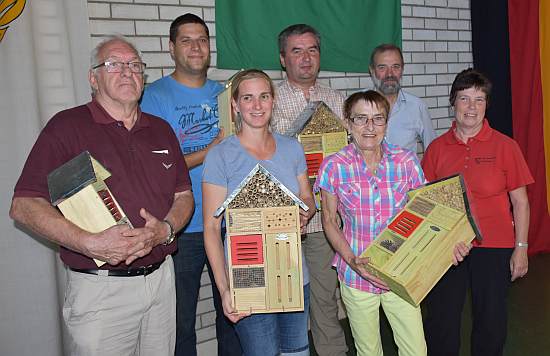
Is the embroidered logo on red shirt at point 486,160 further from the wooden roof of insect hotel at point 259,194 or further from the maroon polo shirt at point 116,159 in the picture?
the maroon polo shirt at point 116,159

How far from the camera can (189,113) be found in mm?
2562

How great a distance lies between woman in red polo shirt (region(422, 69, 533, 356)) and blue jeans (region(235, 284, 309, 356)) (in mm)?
885

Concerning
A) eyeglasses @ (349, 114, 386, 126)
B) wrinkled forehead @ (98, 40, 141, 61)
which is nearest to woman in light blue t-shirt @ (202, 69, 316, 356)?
eyeglasses @ (349, 114, 386, 126)

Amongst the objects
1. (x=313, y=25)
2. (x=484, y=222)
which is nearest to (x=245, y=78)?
(x=484, y=222)

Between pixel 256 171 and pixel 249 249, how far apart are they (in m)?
0.31

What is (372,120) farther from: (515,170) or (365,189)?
(515,170)

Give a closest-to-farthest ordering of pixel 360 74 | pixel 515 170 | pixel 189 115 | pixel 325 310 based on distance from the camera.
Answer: pixel 515 170, pixel 189 115, pixel 325 310, pixel 360 74

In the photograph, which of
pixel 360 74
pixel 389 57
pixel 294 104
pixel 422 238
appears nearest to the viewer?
pixel 422 238

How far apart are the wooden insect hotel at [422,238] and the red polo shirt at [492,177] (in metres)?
0.41

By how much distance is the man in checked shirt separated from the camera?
2.91 metres

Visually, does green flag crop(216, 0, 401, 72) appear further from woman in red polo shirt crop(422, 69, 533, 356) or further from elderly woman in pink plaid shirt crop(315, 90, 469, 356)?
woman in red polo shirt crop(422, 69, 533, 356)

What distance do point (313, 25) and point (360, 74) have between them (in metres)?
0.64

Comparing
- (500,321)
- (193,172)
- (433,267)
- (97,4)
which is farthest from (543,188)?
(97,4)

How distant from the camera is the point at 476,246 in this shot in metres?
2.50
